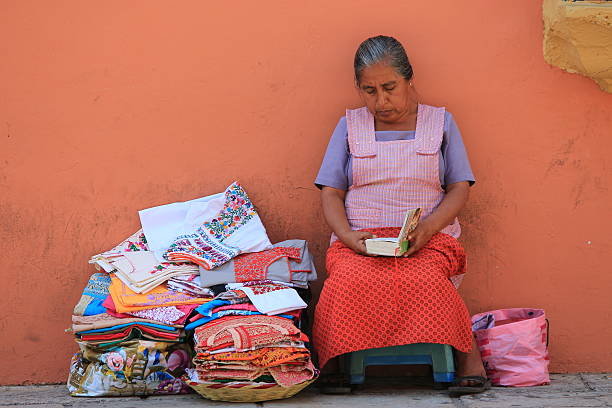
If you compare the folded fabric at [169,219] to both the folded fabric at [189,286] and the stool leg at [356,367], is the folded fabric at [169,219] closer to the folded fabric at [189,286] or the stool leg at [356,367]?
the folded fabric at [189,286]

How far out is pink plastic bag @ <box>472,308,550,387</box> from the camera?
12.3ft

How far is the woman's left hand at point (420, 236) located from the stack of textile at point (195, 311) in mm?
541

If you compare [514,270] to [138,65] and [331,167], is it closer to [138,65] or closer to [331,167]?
[331,167]

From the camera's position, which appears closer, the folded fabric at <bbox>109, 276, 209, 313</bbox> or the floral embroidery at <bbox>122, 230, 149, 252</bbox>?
the folded fabric at <bbox>109, 276, 209, 313</bbox>

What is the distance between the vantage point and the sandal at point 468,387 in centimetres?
353

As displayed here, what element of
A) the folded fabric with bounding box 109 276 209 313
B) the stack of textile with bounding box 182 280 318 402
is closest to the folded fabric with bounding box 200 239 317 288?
the folded fabric with bounding box 109 276 209 313

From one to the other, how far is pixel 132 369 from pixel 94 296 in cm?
42

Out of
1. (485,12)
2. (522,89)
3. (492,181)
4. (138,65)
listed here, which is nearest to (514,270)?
(492,181)

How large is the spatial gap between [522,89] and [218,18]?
154cm

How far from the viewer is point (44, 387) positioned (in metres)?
4.09

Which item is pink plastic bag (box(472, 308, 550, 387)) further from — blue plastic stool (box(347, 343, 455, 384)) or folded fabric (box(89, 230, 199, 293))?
folded fabric (box(89, 230, 199, 293))

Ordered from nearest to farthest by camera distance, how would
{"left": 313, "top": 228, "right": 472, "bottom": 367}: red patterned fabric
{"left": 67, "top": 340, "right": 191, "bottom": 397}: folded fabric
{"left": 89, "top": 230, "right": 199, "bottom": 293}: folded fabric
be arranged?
{"left": 313, "top": 228, "right": 472, "bottom": 367}: red patterned fabric < {"left": 67, "top": 340, "right": 191, "bottom": 397}: folded fabric < {"left": 89, "top": 230, "right": 199, "bottom": 293}: folded fabric

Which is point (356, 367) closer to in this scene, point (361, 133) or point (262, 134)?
point (361, 133)

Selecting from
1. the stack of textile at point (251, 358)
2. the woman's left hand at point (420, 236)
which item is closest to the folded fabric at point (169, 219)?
the stack of textile at point (251, 358)
